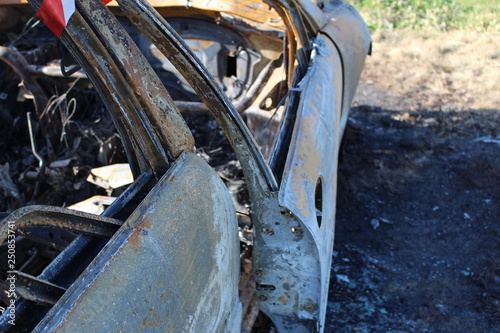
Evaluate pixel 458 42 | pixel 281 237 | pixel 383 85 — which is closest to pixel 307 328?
pixel 281 237

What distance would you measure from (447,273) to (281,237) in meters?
1.78

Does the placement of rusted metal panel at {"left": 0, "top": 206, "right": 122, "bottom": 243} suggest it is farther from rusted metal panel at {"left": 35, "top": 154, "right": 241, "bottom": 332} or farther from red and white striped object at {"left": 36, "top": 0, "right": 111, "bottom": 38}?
red and white striped object at {"left": 36, "top": 0, "right": 111, "bottom": 38}

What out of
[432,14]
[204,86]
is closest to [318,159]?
[204,86]

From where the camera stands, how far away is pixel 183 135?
1.62 meters

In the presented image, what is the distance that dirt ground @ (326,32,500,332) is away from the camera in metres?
2.91

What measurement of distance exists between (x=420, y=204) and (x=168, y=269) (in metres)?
3.13

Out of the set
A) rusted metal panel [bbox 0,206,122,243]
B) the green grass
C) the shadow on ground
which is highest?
rusted metal panel [bbox 0,206,122,243]

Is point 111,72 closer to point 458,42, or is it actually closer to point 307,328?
point 307,328

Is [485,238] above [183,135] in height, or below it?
below

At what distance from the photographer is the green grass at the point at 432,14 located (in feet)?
27.3

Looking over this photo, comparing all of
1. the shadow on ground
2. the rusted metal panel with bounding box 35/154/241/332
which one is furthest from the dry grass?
the rusted metal panel with bounding box 35/154/241/332

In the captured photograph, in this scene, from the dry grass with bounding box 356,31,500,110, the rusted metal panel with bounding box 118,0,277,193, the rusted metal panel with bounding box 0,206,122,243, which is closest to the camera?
the rusted metal panel with bounding box 0,206,122,243

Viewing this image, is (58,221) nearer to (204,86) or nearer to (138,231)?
(138,231)

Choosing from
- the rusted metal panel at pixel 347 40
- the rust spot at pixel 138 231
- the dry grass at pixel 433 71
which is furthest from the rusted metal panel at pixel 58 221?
the dry grass at pixel 433 71
